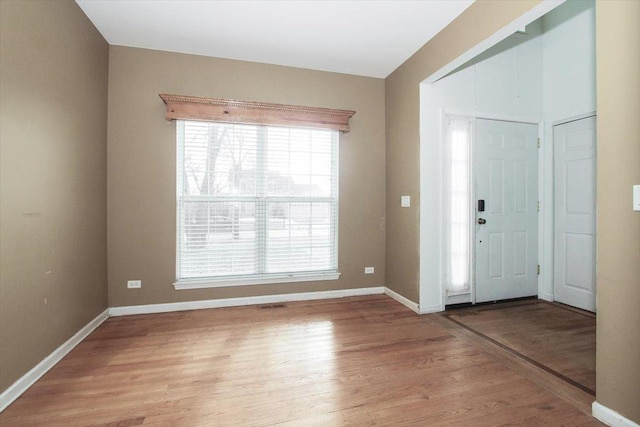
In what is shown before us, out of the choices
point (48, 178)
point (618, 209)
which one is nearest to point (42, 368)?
point (48, 178)

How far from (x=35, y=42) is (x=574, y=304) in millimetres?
5589

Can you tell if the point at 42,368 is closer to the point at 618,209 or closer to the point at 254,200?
the point at 254,200

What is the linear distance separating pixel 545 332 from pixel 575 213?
157 centimetres

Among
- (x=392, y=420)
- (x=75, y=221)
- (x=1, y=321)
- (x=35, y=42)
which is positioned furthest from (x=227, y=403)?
(x=35, y=42)

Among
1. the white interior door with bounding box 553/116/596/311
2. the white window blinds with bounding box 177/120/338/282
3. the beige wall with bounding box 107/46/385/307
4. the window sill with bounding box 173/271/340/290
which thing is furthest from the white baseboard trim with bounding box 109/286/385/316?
the white interior door with bounding box 553/116/596/311

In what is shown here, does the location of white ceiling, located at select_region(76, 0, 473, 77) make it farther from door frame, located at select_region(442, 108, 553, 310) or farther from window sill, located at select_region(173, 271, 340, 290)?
window sill, located at select_region(173, 271, 340, 290)

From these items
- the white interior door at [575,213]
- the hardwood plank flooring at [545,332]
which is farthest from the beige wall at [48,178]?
the white interior door at [575,213]

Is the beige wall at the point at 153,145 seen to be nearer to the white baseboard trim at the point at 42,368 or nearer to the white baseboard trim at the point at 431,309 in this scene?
the white baseboard trim at the point at 42,368

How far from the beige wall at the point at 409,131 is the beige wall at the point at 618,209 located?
92cm

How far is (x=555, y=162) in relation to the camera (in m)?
3.63

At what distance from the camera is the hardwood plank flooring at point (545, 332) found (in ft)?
7.11

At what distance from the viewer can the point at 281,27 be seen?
9.21ft

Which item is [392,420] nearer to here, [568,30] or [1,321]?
[1,321]

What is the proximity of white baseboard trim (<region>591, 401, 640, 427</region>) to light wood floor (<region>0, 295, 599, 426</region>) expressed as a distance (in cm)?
6
